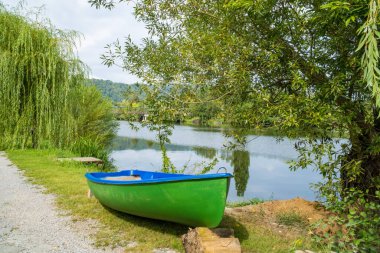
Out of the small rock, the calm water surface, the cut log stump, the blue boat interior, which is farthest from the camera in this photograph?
the calm water surface

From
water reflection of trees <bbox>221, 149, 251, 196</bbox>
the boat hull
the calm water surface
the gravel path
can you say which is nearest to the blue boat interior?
the boat hull

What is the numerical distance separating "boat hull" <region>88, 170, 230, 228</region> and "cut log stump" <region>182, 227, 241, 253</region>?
184 mm

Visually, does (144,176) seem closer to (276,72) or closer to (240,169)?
(276,72)

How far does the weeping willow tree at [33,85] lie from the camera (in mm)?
12367

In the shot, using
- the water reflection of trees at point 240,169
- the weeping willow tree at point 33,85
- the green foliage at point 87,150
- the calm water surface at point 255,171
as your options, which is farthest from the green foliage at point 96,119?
the water reflection of trees at point 240,169

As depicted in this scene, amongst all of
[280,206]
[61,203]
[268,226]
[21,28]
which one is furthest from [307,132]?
[21,28]

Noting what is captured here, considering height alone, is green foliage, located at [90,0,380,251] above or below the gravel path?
above

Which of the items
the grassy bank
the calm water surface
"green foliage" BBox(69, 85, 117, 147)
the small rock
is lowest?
the calm water surface

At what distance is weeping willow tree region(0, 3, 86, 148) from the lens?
40.6ft

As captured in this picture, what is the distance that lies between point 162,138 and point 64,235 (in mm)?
2621

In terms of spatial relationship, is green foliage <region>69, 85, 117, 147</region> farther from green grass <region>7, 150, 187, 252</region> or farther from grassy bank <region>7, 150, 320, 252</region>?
grassy bank <region>7, 150, 320, 252</region>

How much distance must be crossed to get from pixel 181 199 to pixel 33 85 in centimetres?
1065

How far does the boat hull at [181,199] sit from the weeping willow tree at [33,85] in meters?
8.97

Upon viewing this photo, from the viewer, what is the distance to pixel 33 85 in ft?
42.0
